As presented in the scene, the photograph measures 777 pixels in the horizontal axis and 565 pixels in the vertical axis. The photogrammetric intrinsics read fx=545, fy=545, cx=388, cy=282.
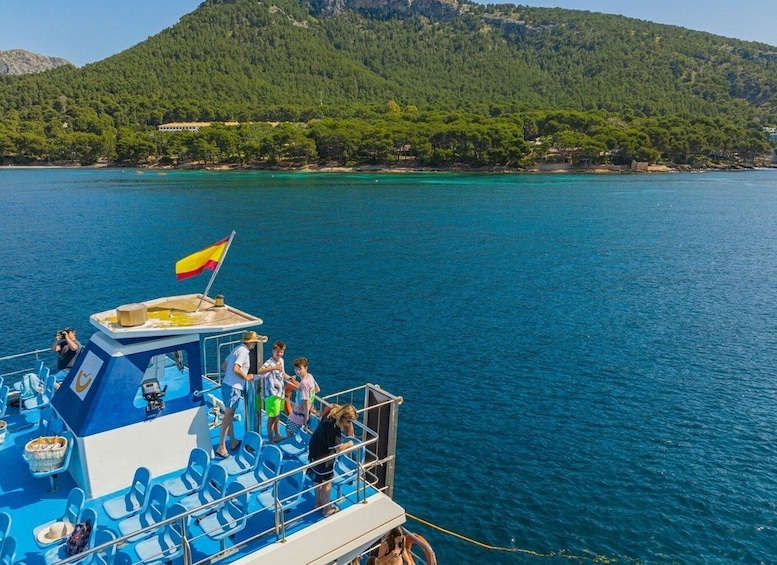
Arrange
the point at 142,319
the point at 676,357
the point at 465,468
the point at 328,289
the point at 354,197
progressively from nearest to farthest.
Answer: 1. the point at 142,319
2. the point at 465,468
3. the point at 676,357
4. the point at 328,289
5. the point at 354,197

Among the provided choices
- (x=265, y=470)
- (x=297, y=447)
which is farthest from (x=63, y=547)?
(x=297, y=447)

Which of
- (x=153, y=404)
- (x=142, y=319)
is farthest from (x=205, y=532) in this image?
(x=142, y=319)

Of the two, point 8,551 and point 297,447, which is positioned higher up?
point 8,551

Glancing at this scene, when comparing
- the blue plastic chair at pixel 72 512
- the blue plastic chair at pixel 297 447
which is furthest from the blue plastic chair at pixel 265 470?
the blue plastic chair at pixel 72 512

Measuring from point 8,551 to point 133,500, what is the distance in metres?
1.64

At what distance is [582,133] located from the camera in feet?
606

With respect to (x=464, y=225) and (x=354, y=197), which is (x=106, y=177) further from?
(x=464, y=225)

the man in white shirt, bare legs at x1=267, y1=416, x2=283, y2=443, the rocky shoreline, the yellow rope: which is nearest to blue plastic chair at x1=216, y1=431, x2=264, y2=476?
the man in white shirt

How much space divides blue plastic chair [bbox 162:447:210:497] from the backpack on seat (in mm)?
1413

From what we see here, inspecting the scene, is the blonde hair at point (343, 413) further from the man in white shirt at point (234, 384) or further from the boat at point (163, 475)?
the man in white shirt at point (234, 384)

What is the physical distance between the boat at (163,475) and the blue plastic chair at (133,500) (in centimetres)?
2

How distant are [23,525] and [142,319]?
11.6ft

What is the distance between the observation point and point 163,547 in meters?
7.59

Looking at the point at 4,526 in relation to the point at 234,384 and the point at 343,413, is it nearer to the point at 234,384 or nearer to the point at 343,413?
the point at 234,384
